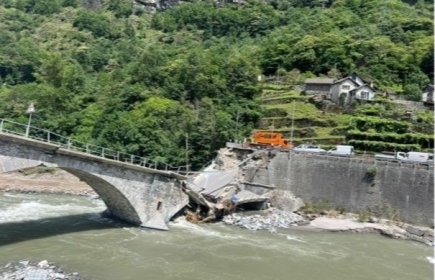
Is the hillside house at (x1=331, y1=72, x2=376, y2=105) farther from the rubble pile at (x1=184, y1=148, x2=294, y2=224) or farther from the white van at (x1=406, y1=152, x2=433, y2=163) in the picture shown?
the rubble pile at (x1=184, y1=148, x2=294, y2=224)

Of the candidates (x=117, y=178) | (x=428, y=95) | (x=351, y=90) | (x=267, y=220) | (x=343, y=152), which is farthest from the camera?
(x=351, y=90)

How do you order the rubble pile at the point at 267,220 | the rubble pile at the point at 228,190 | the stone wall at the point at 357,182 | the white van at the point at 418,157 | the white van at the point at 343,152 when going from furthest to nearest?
1. the white van at the point at 343,152
2. the white van at the point at 418,157
3. the stone wall at the point at 357,182
4. the rubble pile at the point at 228,190
5. the rubble pile at the point at 267,220

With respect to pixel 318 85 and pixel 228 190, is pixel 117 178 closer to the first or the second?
pixel 228 190

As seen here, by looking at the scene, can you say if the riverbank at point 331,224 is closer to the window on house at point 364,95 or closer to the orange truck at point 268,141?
the orange truck at point 268,141

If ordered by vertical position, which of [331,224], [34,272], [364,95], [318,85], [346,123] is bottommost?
[34,272]

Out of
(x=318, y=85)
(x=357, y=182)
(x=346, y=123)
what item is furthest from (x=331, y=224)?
(x=318, y=85)

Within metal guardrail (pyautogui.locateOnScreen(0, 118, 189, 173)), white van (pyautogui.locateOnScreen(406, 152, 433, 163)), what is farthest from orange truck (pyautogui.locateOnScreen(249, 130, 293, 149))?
white van (pyautogui.locateOnScreen(406, 152, 433, 163))

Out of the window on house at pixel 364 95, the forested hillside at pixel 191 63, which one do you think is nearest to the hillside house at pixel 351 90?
the window on house at pixel 364 95
